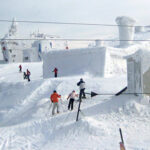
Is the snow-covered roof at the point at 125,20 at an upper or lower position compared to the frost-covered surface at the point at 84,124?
upper

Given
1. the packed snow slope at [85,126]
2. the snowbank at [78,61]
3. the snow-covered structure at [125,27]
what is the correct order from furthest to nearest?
the snow-covered structure at [125,27] → the snowbank at [78,61] → the packed snow slope at [85,126]

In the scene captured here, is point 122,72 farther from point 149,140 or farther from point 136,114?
point 149,140

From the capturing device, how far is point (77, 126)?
35.4 ft

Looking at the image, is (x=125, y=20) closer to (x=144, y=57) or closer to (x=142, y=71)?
(x=144, y=57)

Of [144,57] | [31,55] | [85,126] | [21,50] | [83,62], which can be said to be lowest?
[85,126]

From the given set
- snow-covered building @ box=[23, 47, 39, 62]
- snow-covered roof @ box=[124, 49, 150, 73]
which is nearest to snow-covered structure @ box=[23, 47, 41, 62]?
snow-covered building @ box=[23, 47, 39, 62]

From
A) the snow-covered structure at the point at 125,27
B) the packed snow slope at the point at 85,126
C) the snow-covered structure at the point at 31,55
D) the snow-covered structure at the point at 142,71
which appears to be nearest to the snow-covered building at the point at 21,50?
the snow-covered structure at the point at 31,55

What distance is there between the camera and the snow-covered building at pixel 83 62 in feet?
69.4

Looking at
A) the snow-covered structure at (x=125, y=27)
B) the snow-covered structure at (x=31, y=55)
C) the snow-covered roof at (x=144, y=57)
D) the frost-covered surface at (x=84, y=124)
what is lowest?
the frost-covered surface at (x=84, y=124)

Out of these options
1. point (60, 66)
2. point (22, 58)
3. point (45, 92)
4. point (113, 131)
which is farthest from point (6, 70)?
point (113, 131)

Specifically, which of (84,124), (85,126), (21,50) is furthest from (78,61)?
(21,50)

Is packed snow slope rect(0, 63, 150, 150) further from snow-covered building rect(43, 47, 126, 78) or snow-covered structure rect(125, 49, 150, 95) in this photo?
snow-covered building rect(43, 47, 126, 78)

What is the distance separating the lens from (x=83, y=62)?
2175 cm

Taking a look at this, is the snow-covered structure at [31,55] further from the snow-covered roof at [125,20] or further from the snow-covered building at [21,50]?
the snow-covered roof at [125,20]
